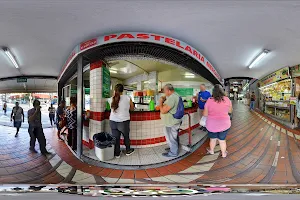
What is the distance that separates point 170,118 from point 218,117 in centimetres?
31

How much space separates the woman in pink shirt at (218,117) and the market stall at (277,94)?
29 centimetres

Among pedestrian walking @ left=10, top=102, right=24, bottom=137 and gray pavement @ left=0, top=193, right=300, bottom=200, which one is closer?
pedestrian walking @ left=10, top=102, right=24, bottom=137

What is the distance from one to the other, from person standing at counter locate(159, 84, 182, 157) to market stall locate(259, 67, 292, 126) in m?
0.59

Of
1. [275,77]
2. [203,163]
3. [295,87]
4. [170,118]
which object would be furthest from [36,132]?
[295,87]

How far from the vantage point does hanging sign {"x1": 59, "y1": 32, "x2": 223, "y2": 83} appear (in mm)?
707

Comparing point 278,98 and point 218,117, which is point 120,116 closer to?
point 218,117

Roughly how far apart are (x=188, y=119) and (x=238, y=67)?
405 millimetres

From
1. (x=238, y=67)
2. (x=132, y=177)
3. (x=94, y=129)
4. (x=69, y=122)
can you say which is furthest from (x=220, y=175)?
(x=69, y=122)

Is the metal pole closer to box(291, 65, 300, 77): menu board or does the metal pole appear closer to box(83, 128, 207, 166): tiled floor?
box(83, 128, 207, 166): tiled floor

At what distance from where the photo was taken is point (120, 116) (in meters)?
0.71

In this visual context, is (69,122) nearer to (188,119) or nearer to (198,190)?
(188,119)

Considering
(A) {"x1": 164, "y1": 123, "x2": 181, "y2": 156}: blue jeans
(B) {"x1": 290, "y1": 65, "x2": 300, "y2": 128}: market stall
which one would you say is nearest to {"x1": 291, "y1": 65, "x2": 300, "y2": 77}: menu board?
(B) {"x1": 290, "y1": 65, "x2": 300, "y2": 128}: market stall

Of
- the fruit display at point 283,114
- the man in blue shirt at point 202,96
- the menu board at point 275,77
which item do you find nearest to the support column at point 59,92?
the man in blue shirt at point 202,96

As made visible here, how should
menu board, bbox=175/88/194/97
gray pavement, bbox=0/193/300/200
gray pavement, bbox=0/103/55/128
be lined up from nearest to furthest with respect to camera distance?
menu board, bbox=175/88/194/97 → gray pavement, bbox=0/103/55/128 → gray pavement, bbox=0/193/300/200
